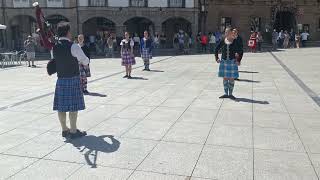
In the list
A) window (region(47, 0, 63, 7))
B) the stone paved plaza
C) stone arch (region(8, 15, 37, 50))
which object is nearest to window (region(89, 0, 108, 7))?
window (region(47, 0, 63, 7))

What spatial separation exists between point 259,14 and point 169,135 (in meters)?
31.1

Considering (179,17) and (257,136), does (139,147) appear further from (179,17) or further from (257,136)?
(179,17)

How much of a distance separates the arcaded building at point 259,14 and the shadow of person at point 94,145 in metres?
29.7

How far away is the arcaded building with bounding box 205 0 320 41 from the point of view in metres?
35.5

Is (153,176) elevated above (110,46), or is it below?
below

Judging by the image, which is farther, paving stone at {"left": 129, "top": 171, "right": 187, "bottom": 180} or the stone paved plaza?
the stone paved plaza

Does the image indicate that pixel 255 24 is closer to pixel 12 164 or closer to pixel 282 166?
pixel 282 166

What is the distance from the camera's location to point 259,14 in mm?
35906

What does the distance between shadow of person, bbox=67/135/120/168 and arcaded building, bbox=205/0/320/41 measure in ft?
97.5

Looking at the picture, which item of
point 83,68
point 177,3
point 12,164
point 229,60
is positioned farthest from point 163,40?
point 12,164

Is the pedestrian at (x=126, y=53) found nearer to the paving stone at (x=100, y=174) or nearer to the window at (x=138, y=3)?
the paving stone at (x=100, y=174)

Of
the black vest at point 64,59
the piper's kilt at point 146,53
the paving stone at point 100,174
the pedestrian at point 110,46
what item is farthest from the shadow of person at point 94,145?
the pedestrian at point 110,46

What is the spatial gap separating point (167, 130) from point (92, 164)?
1953 millimetres

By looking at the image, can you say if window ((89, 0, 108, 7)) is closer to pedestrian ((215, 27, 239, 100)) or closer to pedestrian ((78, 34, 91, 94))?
pedestrian ((78, 34, 91, 94))
